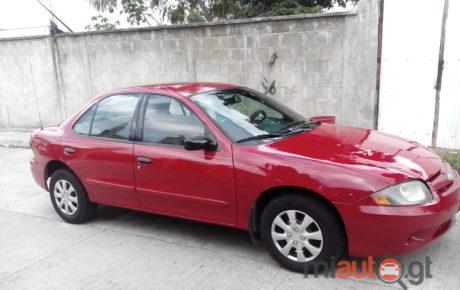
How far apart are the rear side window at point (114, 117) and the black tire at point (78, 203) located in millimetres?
620

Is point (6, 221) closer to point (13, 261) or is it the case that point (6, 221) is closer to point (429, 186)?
point (13, 261)

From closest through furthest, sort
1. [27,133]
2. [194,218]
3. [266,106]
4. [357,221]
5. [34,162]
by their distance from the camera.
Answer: [357,221], [194,218], [266,106], [34,162], [27,133]

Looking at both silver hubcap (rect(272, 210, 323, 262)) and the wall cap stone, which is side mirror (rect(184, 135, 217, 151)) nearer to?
silver hubcap (rect(272, 210, 323, 262))

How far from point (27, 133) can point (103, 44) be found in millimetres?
3401

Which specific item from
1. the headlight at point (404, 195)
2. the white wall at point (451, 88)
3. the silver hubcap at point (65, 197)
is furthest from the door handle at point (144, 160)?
the white wall at point (451, 88)

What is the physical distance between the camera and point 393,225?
3188mm

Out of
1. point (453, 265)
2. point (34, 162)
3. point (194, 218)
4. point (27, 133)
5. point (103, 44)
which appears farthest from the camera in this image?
point (27, 133)

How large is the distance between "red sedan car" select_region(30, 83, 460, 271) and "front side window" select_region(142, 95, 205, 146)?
0.04ft

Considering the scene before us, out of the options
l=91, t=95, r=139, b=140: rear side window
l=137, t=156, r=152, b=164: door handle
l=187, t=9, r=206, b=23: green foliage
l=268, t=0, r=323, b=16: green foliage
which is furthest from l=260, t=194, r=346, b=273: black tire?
l=187, t=9, r=206, b=23: green foliage

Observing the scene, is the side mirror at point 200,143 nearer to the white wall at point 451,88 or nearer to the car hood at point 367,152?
the car hood at point 367,152

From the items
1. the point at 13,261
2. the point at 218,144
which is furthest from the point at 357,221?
the point at 13,261

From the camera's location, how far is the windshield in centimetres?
405

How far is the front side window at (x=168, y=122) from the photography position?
4156mm

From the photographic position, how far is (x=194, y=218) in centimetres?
416
